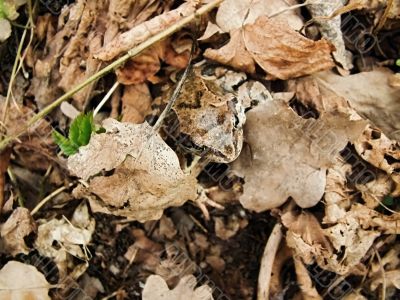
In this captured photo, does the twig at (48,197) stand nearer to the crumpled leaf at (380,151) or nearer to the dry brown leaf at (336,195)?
the dry brown leaf at (336,195)

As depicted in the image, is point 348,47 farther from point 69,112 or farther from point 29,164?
point 29,164

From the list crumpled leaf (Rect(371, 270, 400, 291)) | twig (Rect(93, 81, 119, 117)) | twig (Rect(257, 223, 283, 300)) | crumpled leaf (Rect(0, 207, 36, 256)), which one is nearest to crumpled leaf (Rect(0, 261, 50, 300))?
crumpled leaf (Rect(0, 207, 36, 256))

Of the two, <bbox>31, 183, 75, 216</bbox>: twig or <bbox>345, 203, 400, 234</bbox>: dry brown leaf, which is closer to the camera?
<bbox>345, 203, 400, 234</bbox>: dry brown leaf

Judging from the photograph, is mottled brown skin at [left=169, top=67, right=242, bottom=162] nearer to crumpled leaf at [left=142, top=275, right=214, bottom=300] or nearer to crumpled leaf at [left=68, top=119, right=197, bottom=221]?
crumpled leaf at [left=68, top=119, right=197, bottom=221]

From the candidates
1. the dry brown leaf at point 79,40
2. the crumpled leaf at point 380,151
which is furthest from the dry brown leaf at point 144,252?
the crumpled leaf at point 380,151

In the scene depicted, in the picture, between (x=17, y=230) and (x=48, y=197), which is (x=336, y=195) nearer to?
(x=48, y=197)

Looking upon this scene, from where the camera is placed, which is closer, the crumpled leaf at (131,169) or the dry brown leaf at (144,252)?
the crumpled leaf at (131,169)
